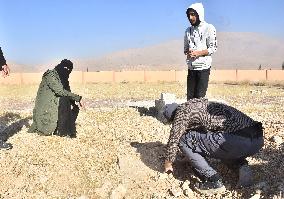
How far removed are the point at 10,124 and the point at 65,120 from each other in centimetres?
215

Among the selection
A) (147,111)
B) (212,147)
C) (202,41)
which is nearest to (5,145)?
(202,41)

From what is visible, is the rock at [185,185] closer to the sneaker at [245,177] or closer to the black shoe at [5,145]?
the sneaker at [245,177]

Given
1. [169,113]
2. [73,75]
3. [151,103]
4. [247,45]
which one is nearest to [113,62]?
[247,45]

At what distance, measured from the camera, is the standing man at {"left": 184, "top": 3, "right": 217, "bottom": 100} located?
6.52 meters

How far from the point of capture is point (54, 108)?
304 inches

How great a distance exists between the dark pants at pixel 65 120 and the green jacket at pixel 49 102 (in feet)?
0.23

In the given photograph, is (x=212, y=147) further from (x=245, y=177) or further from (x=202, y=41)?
(x=202, y=41)

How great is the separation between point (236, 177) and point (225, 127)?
0.68m

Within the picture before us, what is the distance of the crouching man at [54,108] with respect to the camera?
25.0 ft

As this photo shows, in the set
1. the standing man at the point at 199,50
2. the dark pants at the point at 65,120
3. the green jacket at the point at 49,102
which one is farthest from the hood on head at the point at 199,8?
the dark pants at the point at 65,120

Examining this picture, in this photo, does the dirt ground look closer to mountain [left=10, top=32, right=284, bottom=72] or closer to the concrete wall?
the concrete wall

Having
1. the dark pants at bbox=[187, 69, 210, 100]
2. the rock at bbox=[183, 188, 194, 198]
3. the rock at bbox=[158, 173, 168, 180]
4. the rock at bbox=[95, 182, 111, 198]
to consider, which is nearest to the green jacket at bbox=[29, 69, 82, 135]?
the dark pants at bbox=[187, 69, 210, 100]

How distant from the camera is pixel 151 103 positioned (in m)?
11.0

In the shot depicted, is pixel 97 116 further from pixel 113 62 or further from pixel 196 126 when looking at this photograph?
pixel 113 62
